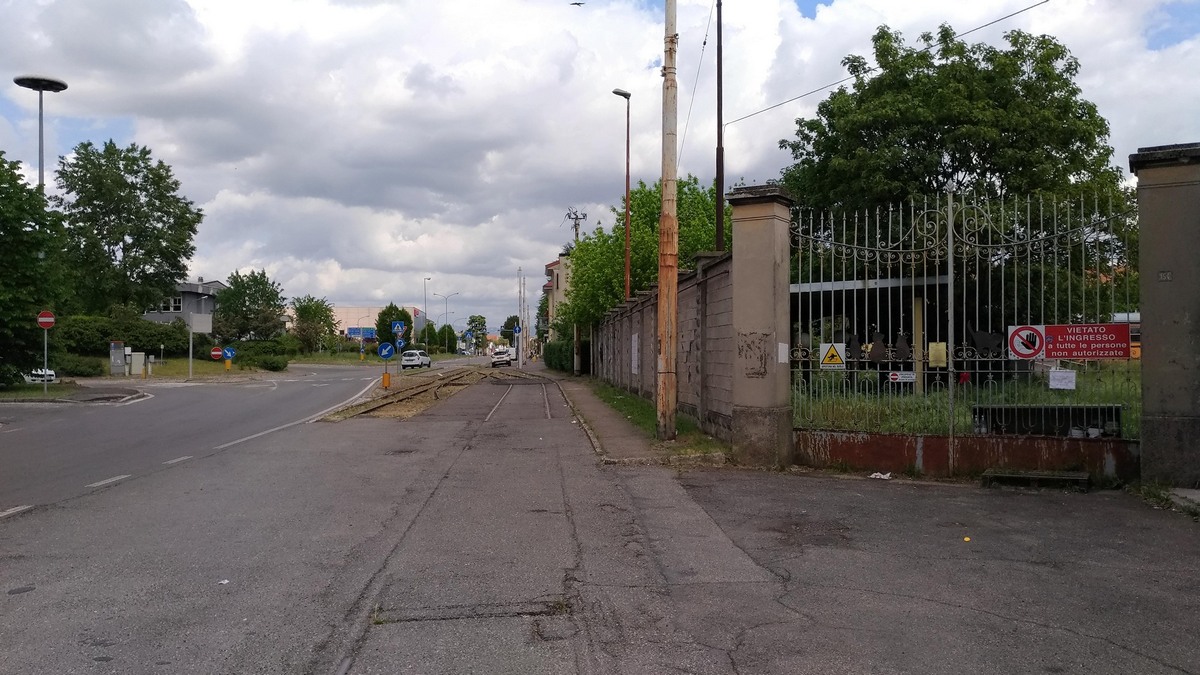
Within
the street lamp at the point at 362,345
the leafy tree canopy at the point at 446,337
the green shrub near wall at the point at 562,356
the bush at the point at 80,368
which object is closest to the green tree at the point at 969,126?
the green shrub near wall at the point at 562,356

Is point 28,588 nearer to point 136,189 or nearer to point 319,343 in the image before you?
point 136,189

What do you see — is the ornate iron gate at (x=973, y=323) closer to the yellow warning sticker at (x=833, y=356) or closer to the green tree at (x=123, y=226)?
the yellow warning sticker at (x=833, y=356)

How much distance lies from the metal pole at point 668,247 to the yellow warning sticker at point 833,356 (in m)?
3.10

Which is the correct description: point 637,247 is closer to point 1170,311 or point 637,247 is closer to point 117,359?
point 117,359

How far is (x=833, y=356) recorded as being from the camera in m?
11.8

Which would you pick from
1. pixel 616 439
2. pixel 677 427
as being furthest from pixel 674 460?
pixel 677 427

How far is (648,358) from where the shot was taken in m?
24.1

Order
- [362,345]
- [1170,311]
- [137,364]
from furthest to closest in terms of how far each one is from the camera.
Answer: [362,345], [137,364], [1170,311]

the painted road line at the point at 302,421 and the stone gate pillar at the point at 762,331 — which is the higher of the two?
the stone gate pillar at the point at 762,331

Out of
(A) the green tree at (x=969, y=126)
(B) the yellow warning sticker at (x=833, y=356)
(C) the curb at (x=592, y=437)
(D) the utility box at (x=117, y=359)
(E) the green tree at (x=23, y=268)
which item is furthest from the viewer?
(D) the utility box at (x=117, y=359)

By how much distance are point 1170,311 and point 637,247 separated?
32121 millimetres

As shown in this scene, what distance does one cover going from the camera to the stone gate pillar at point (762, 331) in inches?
468

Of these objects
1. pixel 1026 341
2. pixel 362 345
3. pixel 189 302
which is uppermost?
pixel 189 302

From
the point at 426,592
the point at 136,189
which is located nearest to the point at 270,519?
the point at 426,592
